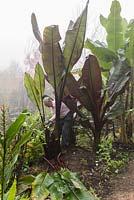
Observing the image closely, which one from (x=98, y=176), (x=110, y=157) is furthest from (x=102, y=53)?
(x=98, y=176)

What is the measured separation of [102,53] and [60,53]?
1.34ft

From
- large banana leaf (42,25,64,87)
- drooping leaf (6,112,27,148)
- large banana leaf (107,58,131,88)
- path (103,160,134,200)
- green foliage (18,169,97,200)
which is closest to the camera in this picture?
drooping leaf (6,112,27,148)

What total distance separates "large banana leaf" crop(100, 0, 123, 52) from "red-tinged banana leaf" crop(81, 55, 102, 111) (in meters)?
0.36

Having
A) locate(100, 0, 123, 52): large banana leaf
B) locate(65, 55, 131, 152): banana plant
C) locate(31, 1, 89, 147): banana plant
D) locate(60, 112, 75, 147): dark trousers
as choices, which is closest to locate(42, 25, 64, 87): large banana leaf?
locate(31, 1, 89, 147): banana plant

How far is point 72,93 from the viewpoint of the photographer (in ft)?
5.04

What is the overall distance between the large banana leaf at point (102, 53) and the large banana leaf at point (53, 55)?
34 centimetres

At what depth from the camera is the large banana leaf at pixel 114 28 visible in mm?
1721

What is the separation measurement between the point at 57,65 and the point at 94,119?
0.33 metres

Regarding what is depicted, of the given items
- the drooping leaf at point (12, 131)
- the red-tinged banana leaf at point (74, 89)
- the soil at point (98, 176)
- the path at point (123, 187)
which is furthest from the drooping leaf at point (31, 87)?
the drooping leaf at point (12, 131)

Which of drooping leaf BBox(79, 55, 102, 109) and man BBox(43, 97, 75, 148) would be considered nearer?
drooping leaf BBox(79, 55, 102, 109)

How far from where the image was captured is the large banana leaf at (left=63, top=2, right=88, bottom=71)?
4.72 ft

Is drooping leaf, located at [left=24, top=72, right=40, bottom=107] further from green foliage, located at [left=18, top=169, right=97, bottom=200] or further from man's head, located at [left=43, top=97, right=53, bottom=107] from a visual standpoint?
green foliage, located at [left=18, top=169, right=97, bottom=200]

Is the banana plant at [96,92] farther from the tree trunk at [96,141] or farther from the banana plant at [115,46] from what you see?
the banana plant at [115,46]

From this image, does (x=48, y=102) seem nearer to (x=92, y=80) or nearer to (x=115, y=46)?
(x=92, y=80)
